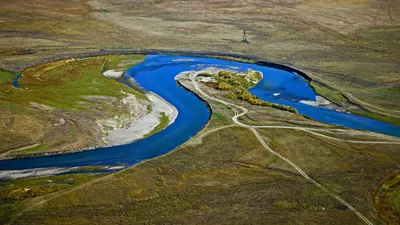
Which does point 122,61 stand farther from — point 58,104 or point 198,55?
point 58,104

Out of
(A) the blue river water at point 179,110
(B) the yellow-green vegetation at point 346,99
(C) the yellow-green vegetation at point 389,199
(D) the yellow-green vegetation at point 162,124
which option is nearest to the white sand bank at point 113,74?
(A) the blue river water at point 179,110

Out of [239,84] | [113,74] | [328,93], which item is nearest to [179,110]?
[239,84]

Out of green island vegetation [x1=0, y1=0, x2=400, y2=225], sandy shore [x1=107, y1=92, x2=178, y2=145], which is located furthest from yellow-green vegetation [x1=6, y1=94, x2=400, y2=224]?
sandy shore [x1=107, y1=92, x2=178, y2=145]

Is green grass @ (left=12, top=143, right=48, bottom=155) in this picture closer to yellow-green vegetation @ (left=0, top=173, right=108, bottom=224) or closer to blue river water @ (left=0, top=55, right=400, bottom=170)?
blue river water @ (left=0, top=55, right=400, bottom=170)

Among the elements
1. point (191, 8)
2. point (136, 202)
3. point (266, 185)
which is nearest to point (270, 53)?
point (191, 8)

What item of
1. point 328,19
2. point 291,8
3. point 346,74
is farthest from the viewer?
point 291,8

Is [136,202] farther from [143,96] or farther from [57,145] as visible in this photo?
[143,96]
